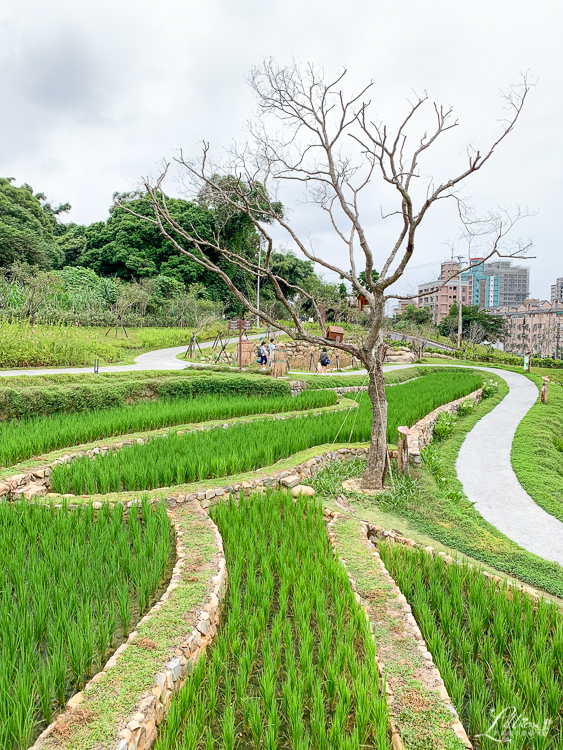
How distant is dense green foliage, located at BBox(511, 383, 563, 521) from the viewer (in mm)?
5660

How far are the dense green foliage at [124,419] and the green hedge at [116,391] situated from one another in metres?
0.24

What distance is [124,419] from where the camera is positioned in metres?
7.29

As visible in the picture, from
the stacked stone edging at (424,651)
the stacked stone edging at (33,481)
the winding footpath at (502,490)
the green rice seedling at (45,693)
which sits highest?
the stacked stone edging at (33,481)

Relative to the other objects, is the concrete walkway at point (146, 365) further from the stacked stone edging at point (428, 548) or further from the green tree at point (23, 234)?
the green tree at point (23, 234)

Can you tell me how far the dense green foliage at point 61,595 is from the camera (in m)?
2.06

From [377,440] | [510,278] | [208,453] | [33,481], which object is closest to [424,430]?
[377,440]

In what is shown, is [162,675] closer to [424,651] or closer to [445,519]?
[424,651]

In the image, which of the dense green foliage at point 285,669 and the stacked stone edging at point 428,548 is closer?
the dense green foliage at point 285,669

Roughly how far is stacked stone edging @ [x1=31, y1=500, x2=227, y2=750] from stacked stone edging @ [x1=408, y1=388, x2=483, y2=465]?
4.01 metres

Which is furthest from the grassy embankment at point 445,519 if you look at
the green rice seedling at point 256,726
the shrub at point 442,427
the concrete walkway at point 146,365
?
the concrete walkway at point 146,365

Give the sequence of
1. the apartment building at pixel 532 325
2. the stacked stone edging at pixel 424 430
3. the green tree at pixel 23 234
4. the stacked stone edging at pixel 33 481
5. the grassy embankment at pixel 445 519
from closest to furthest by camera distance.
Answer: the grassy embankment at pixel 445 519 → the stacked stone edging at pixel 33 481 → the stacked stone edging at pixel 424 430 → the green tree at pixel 23 234 → the apartment building at pixel 532 325

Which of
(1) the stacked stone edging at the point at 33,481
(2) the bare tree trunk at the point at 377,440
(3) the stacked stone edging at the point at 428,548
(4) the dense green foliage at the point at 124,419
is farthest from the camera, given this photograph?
(4) the dense green foliage at the point at 124,419

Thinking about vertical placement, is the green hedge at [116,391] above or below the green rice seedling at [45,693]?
above

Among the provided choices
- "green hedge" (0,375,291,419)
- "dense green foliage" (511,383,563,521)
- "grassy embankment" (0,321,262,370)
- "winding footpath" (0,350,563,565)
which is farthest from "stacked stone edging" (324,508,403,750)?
"grassy embankment" (0,321,262,370)
